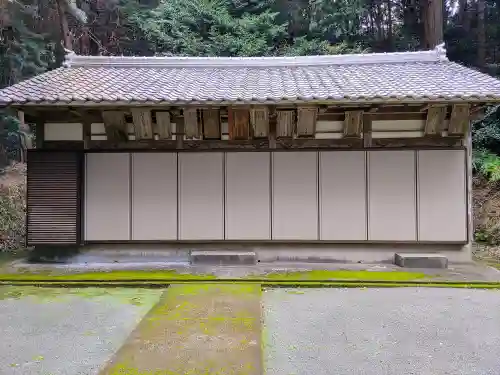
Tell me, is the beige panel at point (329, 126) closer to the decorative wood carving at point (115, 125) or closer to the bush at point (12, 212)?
the decorative wood carving at point (115, 125)

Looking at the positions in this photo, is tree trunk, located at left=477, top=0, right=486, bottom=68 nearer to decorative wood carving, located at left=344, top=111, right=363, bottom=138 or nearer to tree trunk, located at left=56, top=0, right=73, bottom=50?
decorative wood carving, located at left=344, top=111, right=363, bottom=138

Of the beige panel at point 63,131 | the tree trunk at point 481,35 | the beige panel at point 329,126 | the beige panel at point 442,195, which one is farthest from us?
the tree trunk at point 481,35

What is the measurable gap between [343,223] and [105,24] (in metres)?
13.2

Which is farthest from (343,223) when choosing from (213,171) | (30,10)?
(30,10)

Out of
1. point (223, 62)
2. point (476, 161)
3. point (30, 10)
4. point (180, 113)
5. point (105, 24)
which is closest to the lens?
point (180, 113)

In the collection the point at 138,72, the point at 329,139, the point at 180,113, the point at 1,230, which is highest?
the point at 138,72

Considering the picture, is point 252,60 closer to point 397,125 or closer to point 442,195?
point 397,125

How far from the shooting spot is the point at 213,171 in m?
6.54

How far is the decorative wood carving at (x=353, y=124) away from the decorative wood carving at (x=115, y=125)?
12.1 feet

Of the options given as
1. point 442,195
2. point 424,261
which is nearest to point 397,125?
point 442,195

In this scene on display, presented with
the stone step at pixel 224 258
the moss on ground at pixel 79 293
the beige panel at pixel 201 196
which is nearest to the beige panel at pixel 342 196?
the stone step at pixel 224 258

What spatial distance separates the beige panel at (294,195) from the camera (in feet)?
21.1

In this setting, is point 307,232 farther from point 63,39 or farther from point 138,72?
point 63,39

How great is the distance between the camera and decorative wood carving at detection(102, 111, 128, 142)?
241 inches
